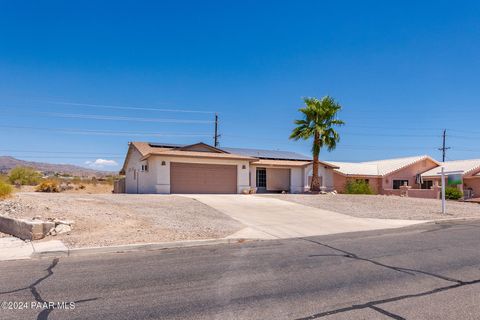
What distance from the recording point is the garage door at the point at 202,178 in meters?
28.3

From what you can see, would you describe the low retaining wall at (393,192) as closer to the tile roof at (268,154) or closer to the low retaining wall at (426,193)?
the low retaining wall at (426,193)

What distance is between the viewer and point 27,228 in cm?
1114

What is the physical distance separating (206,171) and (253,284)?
22863mm

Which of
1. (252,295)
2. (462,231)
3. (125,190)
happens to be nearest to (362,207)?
(462,231)

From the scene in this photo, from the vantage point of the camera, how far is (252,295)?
6.26 meters

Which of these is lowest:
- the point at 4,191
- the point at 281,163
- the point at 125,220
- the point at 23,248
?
the point at 23,248

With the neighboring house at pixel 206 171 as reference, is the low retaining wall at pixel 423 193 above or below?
below

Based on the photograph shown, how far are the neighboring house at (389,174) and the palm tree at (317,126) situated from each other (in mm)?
10047

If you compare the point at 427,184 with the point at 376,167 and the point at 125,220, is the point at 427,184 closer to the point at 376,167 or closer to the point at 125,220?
the point at 376,167

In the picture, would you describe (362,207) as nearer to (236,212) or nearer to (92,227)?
(236,212)

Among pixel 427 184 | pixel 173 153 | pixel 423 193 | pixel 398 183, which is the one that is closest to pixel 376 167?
pixel 398 183

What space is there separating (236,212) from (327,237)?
22.0 feet

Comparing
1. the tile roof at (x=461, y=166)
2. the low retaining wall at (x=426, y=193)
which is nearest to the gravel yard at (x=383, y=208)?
the low retaining wall at (x=426, y=193)

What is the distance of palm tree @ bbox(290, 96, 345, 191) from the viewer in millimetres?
32562
